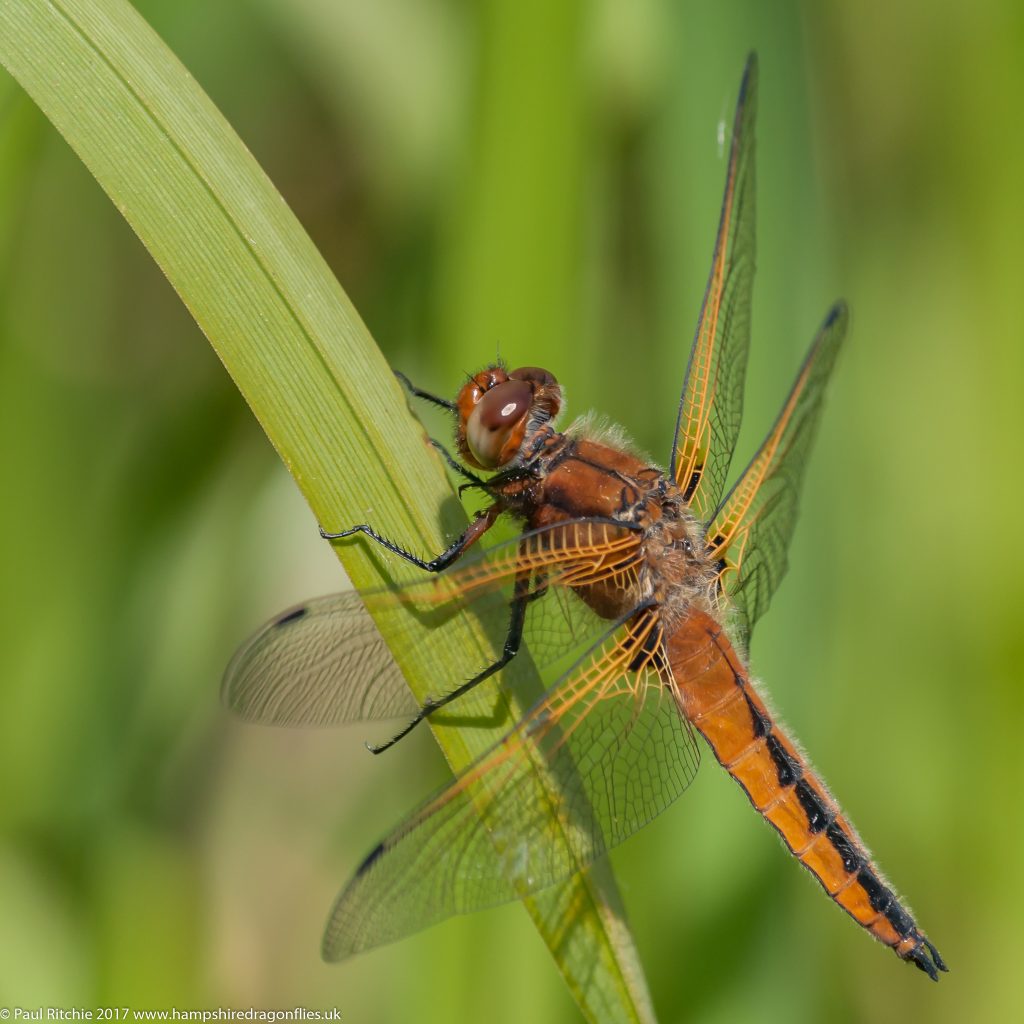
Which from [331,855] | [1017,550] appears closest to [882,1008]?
[1017,550]

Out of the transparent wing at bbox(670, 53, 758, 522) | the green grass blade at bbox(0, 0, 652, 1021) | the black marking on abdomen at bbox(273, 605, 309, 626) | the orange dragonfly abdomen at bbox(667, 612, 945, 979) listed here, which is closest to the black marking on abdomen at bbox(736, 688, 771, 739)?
the orange dragonfly abdomen at bbox(667, 612, 945, 979)

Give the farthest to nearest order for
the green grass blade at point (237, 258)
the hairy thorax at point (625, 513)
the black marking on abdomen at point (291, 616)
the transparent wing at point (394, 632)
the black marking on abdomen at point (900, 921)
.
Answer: the hairy thorax at point (625, 513) → the black marking on abdomen at point (900, 921) → the black marking on abdomen at point (291, 616) → the transparent wing at point (394, 632) → the green grass blade at point (237, 258)

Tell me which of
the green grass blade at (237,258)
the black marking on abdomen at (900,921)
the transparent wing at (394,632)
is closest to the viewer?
the green grass blade at (237,258)

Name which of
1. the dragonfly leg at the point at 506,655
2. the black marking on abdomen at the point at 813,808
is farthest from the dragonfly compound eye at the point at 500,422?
the black marking on abdomen at the point at 813,808

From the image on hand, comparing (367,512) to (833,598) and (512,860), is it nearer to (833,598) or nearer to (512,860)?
(512,860)

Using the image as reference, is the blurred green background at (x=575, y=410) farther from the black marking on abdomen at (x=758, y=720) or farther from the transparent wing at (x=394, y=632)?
the transparent wing at (x=394, y=632)

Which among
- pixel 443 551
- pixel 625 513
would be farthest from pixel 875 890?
pixel 443 551

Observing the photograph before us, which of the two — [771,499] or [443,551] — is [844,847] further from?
[443,551]

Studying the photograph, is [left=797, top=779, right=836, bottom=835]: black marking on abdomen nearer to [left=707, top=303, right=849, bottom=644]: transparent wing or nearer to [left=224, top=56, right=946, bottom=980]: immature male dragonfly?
[left=224, top=56, right=946, bottom=980]: immature male dragonfly
